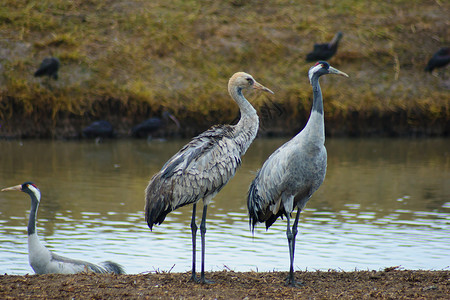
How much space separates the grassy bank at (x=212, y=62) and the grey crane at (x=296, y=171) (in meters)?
10.5

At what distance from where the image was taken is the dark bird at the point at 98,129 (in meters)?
17.1

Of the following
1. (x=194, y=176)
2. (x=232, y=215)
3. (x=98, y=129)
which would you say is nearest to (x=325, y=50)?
(x=98, y=129)

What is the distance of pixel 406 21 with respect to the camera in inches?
864

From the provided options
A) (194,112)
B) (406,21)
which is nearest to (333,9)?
(406,21)

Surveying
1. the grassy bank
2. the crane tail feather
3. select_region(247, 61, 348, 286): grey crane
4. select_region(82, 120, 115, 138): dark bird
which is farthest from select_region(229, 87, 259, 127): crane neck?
select_region(82, 120, 115, 138): dark bird

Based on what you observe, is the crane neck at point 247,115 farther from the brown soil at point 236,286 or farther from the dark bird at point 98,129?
the dark bird at point 98,129

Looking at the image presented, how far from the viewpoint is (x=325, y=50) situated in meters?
19.8

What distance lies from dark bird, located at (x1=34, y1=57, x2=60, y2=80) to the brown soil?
1298 cm

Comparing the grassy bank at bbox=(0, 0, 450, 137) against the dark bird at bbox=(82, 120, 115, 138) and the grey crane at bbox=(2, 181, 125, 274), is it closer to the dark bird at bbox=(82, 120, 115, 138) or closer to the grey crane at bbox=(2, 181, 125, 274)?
the dark bird at bbox=(82, 120, 115, 138)

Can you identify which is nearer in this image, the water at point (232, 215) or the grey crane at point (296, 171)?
the grey crane at point (296, 171)

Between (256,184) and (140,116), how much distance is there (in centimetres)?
1160

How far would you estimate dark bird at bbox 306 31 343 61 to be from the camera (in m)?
19.7

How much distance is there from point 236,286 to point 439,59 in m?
15.3

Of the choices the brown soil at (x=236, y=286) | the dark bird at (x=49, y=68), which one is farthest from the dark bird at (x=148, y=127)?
the brown soil at (x=236, y=286)
